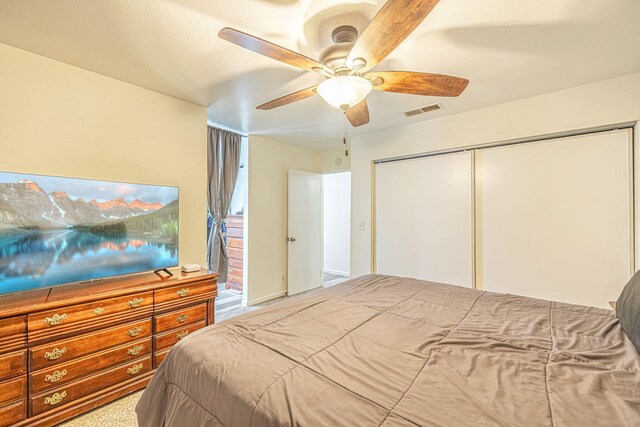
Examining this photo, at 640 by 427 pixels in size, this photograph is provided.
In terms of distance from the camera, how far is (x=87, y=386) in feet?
5.81

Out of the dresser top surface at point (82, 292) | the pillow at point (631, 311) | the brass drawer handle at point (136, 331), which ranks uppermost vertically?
the pillow at point (631, 311)

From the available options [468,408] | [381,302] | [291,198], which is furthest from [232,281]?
[468,408]

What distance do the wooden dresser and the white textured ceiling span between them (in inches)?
65.6

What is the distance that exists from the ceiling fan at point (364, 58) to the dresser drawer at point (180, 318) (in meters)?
1.85

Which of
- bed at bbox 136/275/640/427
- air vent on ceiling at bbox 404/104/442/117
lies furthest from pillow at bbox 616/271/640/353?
air vent on ceiling at bbox 404/104/442/117

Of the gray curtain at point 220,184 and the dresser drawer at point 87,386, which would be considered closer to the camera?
the dresser drawer at point 87,386

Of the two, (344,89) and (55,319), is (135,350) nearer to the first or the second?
(55,319)

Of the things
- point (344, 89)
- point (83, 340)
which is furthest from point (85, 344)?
point (344, 89)

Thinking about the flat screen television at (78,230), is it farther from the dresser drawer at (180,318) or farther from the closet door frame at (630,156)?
the closet door frame at (630,156)

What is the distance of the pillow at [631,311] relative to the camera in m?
1.13

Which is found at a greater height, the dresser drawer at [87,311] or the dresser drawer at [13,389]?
the dresser drawer at [87,311]

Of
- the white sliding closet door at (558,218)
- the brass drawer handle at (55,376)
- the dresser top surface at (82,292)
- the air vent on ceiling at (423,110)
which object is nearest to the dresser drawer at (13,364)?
the brass drawer handle at (55,376)

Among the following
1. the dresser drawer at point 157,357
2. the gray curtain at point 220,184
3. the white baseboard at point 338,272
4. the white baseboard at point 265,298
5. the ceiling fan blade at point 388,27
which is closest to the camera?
the ceiling fan blade at point 388,27

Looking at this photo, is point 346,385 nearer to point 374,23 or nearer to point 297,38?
point 374,23
